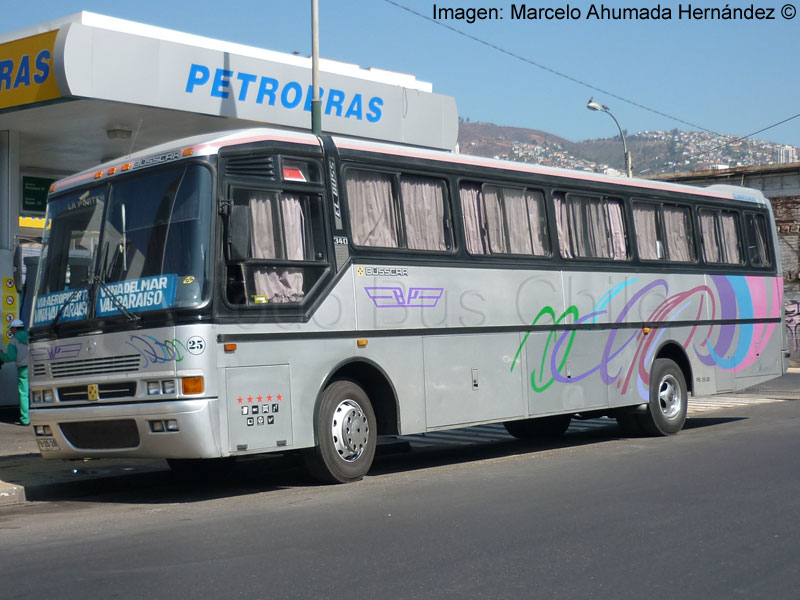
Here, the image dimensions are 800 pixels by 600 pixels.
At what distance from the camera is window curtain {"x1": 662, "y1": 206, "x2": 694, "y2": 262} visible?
1530 cm

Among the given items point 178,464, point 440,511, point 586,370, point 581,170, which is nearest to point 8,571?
point 440,511

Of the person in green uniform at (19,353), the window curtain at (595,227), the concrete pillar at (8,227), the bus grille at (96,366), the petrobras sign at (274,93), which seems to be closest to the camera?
the bus grille at (96,366)

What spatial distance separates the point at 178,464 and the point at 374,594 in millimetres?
6044

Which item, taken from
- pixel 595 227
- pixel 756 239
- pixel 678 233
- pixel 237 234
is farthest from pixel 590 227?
pixel 237 234

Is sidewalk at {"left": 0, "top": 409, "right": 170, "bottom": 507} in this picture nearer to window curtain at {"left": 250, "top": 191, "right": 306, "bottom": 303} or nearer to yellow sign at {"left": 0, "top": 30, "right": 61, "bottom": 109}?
window curtain at {"left": 250, "top": 191, "right": 306, "bottom": 303}

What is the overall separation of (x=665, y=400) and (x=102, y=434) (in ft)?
27.2

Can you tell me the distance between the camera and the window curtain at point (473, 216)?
476 inches

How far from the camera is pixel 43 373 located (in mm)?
10289

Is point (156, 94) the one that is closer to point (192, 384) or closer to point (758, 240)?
point (192, 384)

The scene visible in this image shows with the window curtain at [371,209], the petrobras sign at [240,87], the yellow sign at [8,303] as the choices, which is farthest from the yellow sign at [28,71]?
the window curtain at [371,209]

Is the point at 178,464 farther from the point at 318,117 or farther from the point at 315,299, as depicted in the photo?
the point at 318,117

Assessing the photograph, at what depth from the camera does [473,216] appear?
40.0 ft

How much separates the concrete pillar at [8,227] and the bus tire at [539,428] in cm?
870

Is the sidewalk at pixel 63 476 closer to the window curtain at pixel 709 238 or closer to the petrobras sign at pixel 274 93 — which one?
the petrobras sign at pixel 274 93
